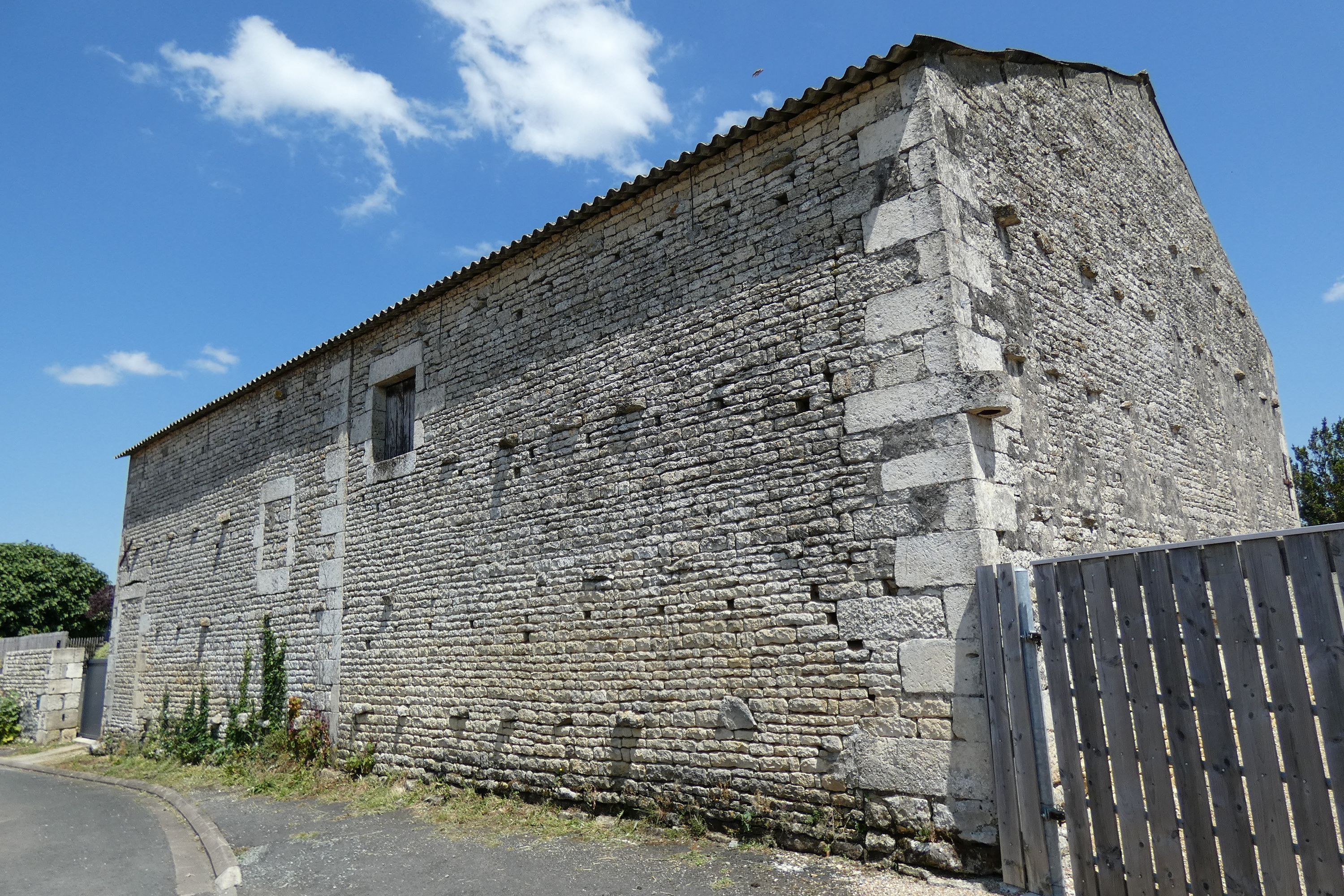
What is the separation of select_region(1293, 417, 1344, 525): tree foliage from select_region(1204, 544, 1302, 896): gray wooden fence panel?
1718 cm

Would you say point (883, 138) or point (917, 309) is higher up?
point (883, 138)

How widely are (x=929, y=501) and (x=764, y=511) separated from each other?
1.17m

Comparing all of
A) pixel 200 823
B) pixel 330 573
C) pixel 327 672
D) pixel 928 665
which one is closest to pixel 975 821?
pixel 928 665

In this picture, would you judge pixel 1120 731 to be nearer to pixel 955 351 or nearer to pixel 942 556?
pixel 942 556

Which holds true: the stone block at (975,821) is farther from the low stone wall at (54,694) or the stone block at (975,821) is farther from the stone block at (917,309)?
the low stone wall at (54,694)

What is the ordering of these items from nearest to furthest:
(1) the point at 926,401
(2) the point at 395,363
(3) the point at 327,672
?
(1) the point at 926,401 < (3) the point at 327,672 < (2) the point at 395,363

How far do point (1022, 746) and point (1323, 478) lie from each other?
19370 millimetres

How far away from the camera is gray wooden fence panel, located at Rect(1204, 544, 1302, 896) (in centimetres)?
332

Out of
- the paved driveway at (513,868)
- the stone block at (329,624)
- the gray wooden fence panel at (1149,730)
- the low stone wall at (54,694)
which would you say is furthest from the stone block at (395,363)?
the low stone wall at (54,694)

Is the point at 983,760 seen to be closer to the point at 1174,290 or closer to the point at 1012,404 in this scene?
the point at 1012,404

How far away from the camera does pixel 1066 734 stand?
4191mm

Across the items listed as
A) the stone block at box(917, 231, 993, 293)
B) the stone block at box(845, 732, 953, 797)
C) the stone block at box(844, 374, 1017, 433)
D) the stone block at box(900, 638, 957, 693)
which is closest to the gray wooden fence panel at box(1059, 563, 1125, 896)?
the stone block at box(900, 638, 957, 693)

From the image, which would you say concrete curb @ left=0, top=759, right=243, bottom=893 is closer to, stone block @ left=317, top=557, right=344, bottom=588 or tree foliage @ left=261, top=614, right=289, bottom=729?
tree foliage @ left=261, top=614, right=289, bottom=729

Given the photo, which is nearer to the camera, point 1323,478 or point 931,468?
point 931,468
